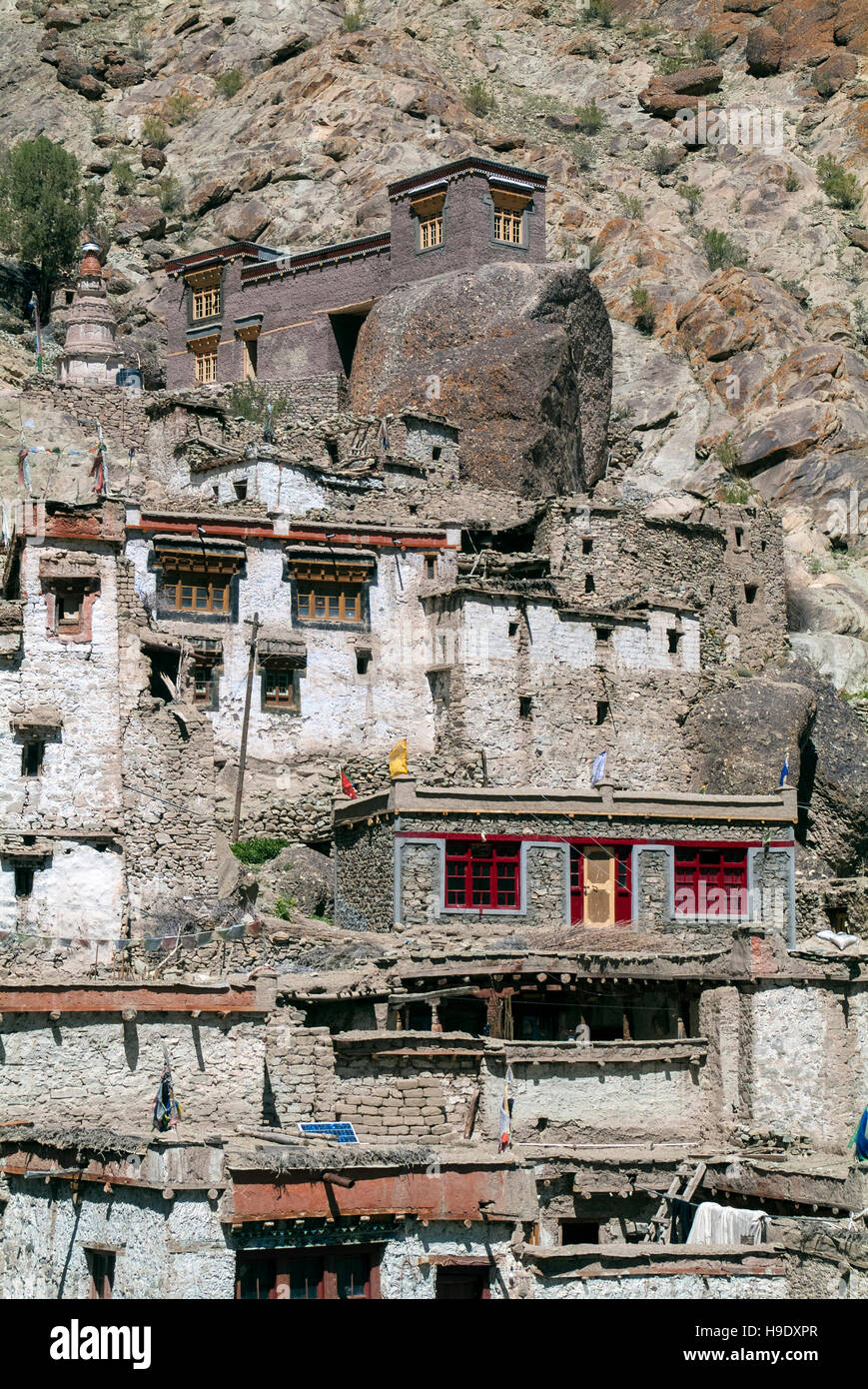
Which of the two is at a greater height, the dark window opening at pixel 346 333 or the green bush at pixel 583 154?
the green bush at pixel 583 154

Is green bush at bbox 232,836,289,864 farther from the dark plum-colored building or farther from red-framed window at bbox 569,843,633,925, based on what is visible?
the dark plum-colored building

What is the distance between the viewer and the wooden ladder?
34.9 meters

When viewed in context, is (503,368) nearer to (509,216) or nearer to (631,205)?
(509,216)

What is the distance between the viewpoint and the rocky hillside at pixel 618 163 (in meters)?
70.1

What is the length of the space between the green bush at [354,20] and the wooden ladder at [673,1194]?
2911 inches

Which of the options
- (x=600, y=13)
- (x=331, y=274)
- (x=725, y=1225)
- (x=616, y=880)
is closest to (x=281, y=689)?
(x=616, y=880)

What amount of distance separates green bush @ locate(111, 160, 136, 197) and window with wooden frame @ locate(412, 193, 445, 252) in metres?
30.4

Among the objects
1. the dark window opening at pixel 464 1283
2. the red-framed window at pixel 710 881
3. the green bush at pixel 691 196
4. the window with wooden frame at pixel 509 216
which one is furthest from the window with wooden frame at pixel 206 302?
the dark window opening at pixel 464 1283

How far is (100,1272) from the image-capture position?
28.6 m

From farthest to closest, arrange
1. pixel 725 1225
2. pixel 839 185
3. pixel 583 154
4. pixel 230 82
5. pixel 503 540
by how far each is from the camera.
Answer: pixel 230 82
pixel 583 154
pixel 839 185
pixel 503 540
pixel 725 1225

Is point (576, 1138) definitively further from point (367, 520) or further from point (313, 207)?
point (313, 207)

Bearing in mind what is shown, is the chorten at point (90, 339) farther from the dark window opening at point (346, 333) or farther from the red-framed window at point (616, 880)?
the red-framed window at point (616, 880)

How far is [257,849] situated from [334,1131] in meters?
15.4

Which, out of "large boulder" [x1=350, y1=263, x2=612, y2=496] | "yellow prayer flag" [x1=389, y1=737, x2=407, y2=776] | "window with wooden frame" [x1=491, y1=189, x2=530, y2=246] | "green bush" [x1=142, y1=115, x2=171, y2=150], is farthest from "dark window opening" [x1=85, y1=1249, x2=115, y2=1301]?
"green bush" [x1=142, y1=115, x2=171, y2=150]
